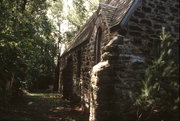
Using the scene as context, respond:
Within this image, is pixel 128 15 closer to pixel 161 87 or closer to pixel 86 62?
pixel 161 87

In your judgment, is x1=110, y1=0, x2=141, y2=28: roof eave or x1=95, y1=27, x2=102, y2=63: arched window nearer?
x1=110, y1=0, x2=141, y2=28: roof eave

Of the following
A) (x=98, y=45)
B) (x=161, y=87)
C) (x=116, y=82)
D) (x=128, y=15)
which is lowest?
(x=161, y=87)

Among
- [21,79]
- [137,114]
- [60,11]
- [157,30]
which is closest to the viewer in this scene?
[137,114]

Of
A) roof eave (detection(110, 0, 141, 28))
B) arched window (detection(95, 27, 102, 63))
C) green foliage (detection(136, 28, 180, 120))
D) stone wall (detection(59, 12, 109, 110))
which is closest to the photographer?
green foliage (detection(136, 28, 180, 120))

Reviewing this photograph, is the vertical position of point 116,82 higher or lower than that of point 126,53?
lower

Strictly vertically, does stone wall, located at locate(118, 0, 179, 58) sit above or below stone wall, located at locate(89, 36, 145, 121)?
above

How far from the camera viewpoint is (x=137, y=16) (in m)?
7.93

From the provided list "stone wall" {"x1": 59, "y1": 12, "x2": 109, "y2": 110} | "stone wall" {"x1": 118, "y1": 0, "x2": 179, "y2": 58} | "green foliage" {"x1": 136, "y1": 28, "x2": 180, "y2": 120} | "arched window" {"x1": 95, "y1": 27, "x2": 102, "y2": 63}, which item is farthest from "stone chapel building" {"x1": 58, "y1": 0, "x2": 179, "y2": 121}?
"arched window" {"x1": 95, "y1": 27, "x2": 102, "y2": 63}

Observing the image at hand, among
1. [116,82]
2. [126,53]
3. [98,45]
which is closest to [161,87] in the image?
[116,82]

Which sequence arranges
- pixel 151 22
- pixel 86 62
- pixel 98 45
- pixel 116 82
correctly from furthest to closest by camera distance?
pixel 86 62, pixel 98 45, pixel 151 22, pixel 116 82

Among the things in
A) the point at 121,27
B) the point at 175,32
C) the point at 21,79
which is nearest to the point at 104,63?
the point at 121,27

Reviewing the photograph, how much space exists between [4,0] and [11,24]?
107 cm

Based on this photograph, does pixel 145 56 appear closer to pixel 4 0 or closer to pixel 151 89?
pixel 151 89

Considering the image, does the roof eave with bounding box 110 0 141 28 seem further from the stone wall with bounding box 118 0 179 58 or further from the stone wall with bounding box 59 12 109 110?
the stone wall with bounding box 59 12 109 110
